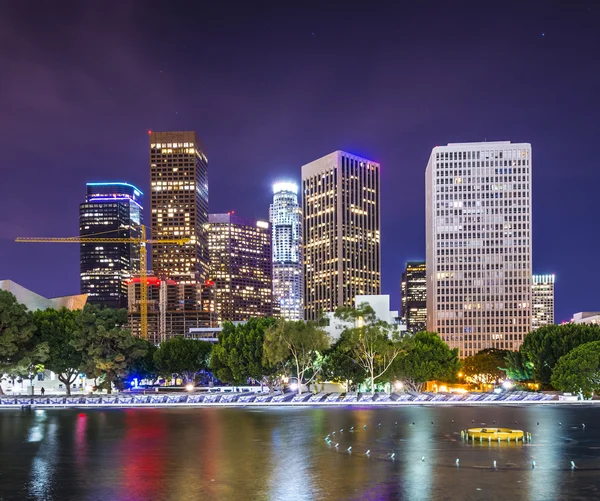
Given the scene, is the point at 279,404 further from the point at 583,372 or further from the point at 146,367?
the point at 146,367

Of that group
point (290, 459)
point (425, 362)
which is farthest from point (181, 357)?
point (290, 459)

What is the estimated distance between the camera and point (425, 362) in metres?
89.6

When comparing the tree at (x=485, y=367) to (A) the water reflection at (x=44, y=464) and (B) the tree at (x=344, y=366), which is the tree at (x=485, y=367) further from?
(A) the water reflection at (x=44, y=464)

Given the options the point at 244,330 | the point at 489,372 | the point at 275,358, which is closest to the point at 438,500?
the point at 275,358

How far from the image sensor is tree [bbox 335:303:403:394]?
83.9m

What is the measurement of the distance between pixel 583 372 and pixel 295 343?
111ft

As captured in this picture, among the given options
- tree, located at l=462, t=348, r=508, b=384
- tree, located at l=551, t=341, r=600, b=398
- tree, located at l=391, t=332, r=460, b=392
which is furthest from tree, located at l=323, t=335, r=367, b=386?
tree, located at l=462, t=348, r=508, b=384

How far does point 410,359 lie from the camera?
3538 inches

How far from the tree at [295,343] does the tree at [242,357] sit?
2.64 metres

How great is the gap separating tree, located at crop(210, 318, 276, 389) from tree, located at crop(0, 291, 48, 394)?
22.0 meters

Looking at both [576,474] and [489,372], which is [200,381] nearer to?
[489,372]

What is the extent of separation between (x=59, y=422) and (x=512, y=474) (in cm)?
3970

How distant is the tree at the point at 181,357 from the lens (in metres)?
103

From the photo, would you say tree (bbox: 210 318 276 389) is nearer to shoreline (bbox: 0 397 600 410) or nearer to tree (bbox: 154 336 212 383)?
shoreline (bbox: 0 397 600 410)
